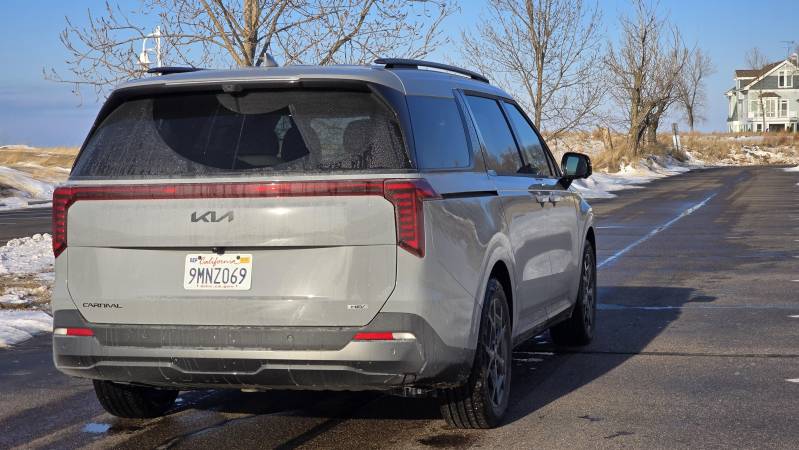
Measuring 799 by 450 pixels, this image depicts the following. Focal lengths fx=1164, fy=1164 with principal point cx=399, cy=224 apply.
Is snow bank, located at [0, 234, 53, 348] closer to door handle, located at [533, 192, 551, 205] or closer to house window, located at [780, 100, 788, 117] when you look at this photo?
door handle, located at [533, 192, 551, 205]

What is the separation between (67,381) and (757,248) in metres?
12.1

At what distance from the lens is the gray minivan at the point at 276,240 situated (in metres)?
5.04

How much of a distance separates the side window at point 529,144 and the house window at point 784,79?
4729 inches

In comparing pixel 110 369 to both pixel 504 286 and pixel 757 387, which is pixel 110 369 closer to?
pixel 504 286

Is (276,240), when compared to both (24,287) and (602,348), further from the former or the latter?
(24,287)

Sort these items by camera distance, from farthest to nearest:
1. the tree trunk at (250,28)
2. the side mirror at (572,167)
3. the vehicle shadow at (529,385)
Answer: the tree trunk at (250,28) → the side mirror at (572,167) → the vehicle shadow at (529,385)

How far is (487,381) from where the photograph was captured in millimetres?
5824

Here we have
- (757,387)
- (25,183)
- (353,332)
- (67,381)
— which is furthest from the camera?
(25,183)

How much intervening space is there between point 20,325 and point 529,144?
4.69m

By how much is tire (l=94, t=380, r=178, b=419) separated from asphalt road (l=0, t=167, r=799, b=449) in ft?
0.23

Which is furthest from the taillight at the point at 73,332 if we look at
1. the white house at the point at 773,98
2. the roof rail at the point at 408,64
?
the white house at the point at 773,98

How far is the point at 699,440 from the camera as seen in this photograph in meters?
5.63

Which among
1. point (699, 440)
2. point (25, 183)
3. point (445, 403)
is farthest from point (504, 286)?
point (25, 183)

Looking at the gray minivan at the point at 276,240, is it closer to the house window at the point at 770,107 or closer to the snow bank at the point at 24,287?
the snow bank at the point at 24,287
